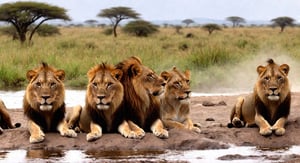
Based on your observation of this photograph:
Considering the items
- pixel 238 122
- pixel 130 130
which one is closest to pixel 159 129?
pixel 130 130

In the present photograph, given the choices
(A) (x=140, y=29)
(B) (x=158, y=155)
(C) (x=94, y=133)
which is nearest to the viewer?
(B) (x=158, y=155)

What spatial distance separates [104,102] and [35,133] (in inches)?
35.0

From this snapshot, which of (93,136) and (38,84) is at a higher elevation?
(38,84)

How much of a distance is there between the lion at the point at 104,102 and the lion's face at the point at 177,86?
91cm

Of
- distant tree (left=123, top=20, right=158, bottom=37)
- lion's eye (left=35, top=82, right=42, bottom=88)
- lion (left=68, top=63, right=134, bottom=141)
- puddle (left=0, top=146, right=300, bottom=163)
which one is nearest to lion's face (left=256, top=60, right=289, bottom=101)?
puddle (left=0, top=146, right=300, bottom=163)

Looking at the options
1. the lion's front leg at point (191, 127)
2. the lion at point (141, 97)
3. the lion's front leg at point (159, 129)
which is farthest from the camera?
the lion's front leg at point (191, 127)

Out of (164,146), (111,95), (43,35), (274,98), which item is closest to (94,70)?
(111,95)

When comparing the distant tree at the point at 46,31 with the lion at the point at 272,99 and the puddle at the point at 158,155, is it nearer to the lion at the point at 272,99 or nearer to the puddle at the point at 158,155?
the lion at the point at 272,99

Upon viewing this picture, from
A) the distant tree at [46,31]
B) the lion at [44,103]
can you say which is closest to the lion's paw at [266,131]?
the lion at [44,103]

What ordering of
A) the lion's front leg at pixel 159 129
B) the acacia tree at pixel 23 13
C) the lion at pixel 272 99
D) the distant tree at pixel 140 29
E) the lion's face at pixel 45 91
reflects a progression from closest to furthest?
the lion's face at pixel 45 91, the lion's front leg at pixel 159 129, the lion at pixel 272 99, the acacia tree at pixel 23 13, the distant tree at pixel 140 29

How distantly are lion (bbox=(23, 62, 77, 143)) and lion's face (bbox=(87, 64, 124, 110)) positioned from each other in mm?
344

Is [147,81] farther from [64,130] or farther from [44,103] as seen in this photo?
[44,103]

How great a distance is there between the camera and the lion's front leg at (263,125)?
28.4ft

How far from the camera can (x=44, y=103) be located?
26.6 ft
